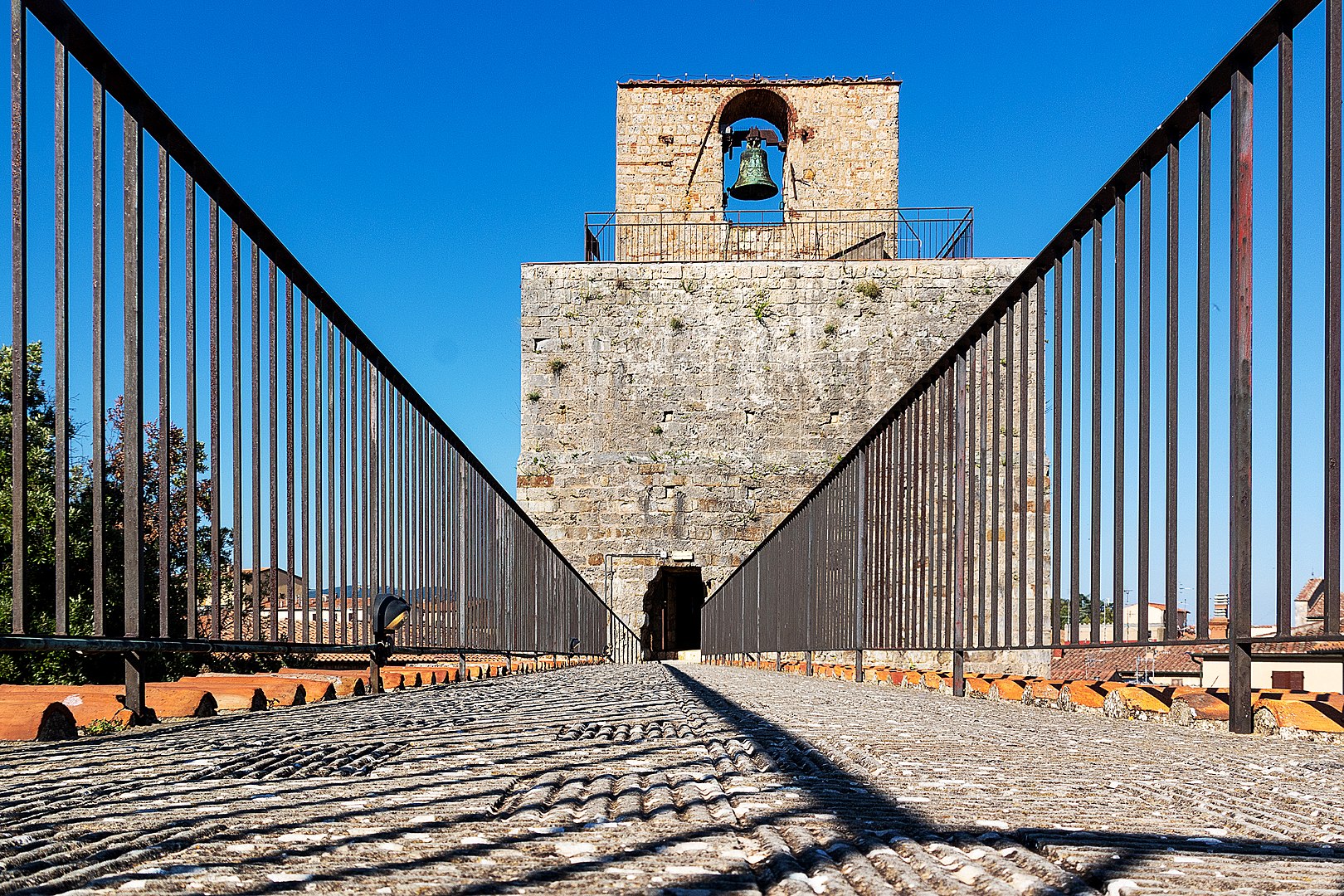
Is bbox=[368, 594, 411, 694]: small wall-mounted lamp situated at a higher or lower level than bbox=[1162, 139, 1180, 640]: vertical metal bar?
lower

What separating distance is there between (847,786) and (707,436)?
21.8 meters

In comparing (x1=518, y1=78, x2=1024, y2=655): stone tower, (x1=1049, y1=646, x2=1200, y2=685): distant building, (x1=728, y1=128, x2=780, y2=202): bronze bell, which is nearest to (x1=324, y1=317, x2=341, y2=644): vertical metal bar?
(x1=1049, y1=646, x2=1200, y2=685): distant building

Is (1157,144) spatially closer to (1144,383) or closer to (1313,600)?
(1144,383)

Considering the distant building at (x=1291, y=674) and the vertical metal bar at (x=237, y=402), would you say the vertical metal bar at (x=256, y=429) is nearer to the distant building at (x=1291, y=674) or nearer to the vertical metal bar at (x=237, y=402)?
the vertical metal bar at (x=237, y=402)

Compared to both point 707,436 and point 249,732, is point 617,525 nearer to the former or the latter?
point 707,436

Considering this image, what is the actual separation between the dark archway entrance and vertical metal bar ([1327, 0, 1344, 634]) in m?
21.0

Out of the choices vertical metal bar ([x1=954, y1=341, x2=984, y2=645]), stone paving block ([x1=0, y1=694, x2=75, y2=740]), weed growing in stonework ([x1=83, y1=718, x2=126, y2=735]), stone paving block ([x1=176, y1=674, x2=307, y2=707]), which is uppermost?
vertical metal bar ([x1=954, y1=341, x2=984, y2=645])

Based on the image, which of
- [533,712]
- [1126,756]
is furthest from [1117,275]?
[533,712]

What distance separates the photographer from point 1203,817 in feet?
4.64

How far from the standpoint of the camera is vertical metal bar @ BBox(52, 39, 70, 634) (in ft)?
7.29

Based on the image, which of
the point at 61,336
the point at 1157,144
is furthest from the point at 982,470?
the point at 61,336

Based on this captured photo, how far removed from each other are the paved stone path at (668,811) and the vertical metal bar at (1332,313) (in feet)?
1.03

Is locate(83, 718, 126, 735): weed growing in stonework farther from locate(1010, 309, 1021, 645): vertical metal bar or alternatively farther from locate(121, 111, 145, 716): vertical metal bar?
locate(1010, 309, 1021, 645): vertical metal bar

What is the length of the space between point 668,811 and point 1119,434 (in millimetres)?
2353
